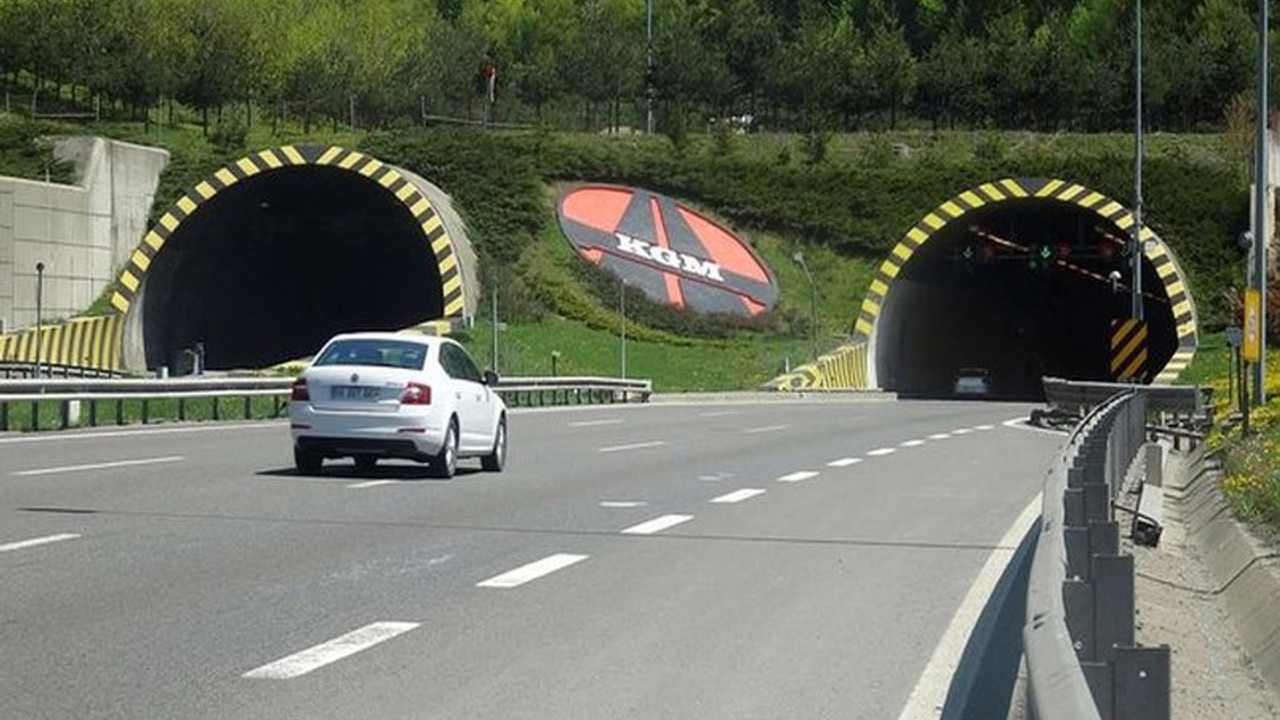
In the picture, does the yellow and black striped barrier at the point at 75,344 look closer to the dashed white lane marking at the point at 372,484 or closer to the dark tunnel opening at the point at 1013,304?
the dark tunnel opening at the point at 1013,304

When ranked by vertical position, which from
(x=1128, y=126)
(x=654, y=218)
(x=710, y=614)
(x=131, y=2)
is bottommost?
(x=710, y=614)

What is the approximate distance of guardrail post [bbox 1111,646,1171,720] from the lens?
5.45m

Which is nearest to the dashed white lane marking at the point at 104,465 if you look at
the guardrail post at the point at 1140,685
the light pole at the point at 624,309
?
the guardrail post at the point at 1140,685

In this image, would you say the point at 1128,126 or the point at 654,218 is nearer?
the point at 654,218

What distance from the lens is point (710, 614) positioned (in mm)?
11375

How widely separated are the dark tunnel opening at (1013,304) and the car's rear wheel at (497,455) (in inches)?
1860

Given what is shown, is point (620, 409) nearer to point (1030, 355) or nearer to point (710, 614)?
point (710, 614)

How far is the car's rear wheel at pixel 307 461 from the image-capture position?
21266 millimetres

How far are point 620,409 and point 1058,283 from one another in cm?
3990

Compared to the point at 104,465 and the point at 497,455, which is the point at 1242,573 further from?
the point at 104,465

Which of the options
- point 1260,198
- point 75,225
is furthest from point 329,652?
point 75,225

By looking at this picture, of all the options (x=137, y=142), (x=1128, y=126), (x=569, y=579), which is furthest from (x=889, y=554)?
(x=1128, y=126)

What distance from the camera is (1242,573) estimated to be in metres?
13.9

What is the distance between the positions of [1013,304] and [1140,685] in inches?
3297
